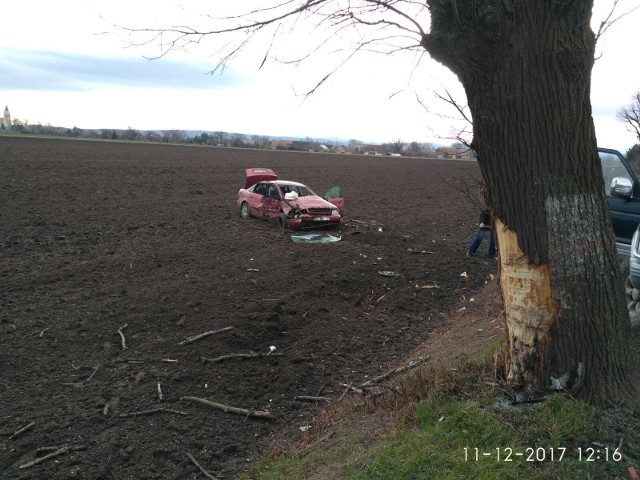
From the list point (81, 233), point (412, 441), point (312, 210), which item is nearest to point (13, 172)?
point (81, 233)

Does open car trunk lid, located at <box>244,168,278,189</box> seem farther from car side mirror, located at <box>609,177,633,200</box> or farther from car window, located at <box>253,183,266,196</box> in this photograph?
car side mirror, located at <box>609,177,633,200</box>

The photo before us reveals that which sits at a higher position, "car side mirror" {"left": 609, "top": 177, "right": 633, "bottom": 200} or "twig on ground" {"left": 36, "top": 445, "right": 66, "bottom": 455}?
"car side mirror" {"left": 609, "top": 177, "right": 633, "bottom": 200}

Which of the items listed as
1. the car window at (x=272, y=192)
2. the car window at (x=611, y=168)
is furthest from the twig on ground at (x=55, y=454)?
the car window at (x=272, y=192)

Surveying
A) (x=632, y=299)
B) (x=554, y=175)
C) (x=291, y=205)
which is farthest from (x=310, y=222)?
(x=554, y=175)

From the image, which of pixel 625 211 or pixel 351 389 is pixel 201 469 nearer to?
pixel 351 389

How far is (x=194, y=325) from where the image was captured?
8625 mm

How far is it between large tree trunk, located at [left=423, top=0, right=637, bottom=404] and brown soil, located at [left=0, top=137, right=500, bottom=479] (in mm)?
2950

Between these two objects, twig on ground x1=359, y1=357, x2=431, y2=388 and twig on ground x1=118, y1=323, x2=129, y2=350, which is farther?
twig on ground x1=118, y1=323, x2=129, y2=350

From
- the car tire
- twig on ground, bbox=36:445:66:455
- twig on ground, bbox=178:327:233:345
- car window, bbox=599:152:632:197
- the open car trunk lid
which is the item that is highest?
car window, bbox=599:152:632:197

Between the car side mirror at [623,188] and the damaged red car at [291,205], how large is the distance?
9856 millimetres

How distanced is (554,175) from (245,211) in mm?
15745

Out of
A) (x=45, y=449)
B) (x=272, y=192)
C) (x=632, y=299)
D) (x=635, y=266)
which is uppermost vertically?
(x=635, y=266)

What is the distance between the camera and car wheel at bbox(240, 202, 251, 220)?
749 inches

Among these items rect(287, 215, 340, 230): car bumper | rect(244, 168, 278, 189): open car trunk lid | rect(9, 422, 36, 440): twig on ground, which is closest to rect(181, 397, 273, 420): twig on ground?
rect(9, 422, 36, 440): twig on ground
